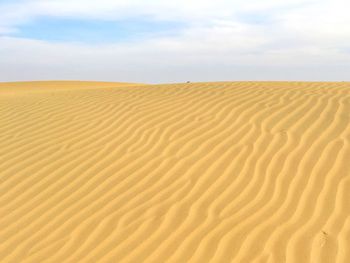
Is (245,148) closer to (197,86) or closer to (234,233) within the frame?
(234,233)

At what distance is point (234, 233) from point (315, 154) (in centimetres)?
194

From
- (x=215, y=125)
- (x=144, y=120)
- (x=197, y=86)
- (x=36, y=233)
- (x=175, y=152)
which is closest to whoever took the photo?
(x=36, y=233)

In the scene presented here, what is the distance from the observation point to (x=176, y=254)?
408 centimetres

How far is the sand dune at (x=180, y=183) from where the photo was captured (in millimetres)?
4191

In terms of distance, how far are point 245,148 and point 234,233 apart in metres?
1.92

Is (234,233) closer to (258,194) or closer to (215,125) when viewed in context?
(258,194)

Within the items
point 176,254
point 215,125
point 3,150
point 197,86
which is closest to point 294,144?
point 215,125

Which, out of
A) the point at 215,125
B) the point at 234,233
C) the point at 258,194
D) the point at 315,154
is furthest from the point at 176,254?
the point at 215,125

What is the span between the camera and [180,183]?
5238 mm

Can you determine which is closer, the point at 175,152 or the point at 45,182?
the point at 45,182

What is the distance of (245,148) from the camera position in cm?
608

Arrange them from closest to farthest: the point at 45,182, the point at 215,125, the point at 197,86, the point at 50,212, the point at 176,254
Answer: the point at 176,254 → the point at 50,212 → the point at 45,182 → the point at 215,125 → the point at 197,86

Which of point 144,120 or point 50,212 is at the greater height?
point 144,120

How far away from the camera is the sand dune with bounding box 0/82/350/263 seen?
4191 mm
